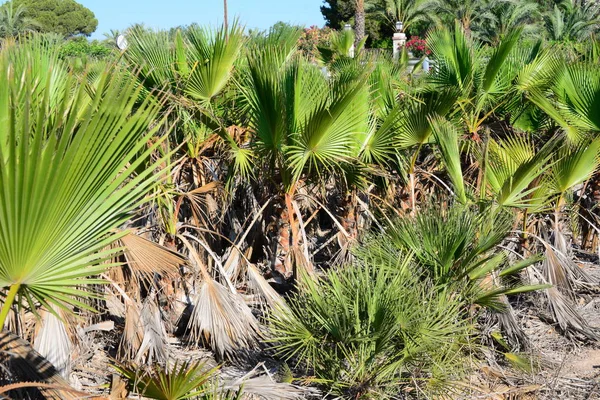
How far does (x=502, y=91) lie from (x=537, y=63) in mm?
586

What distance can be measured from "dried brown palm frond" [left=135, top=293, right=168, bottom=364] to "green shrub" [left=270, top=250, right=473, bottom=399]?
39.8 inches

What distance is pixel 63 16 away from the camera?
74500 millimetres

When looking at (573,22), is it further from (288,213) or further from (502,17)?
(288,213)

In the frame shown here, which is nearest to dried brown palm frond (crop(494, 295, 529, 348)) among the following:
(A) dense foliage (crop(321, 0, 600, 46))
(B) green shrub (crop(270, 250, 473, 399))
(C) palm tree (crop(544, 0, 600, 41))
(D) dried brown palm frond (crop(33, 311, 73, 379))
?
(B) green shrub (crop(270, 250, 473, 399))

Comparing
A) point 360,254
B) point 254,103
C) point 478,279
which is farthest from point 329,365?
point 254,103

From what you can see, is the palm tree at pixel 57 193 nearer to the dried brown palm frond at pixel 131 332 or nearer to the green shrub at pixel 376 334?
the green shrub at pixel 376 334

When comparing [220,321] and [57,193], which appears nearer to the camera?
[57,193]

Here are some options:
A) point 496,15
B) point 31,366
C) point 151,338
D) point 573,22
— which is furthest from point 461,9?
point 31,366

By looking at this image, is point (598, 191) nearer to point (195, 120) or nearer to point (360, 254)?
point (360, 254)

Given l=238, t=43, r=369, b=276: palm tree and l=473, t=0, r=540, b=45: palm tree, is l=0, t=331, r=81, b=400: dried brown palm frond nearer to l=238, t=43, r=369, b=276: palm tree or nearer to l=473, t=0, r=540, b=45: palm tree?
l=238, t=43, r=369, b=276: palm tree

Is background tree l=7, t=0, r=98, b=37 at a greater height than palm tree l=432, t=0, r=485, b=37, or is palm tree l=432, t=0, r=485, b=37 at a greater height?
background tree l=7, t=0, r=98, b=37

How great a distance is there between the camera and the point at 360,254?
565 cm

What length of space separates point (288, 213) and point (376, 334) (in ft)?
6.82

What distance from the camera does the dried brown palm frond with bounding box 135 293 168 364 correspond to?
560cm
